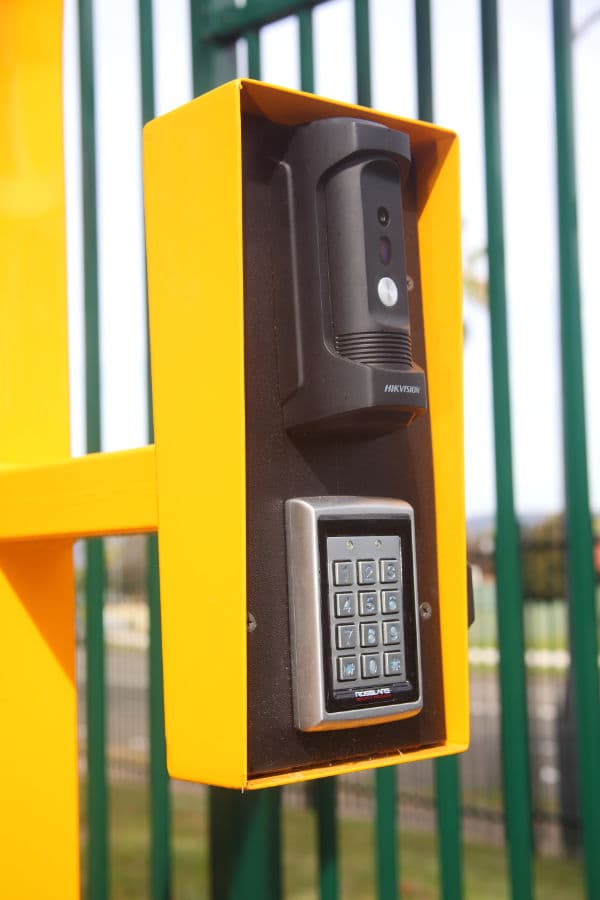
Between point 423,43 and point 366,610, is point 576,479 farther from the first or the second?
point 423,43

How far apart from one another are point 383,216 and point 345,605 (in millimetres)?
402

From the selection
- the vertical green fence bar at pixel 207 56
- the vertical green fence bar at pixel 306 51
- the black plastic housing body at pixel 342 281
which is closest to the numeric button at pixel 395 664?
the black plastic housing body at pixel 342 281

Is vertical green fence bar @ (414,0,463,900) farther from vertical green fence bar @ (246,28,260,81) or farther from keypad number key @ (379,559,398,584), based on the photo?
keypad number key @ (379,559,398,584)

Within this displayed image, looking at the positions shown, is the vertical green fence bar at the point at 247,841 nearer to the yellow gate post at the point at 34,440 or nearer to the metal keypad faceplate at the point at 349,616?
the yellow gate post at the point at 34,440

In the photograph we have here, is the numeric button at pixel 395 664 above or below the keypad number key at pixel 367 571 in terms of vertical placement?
below

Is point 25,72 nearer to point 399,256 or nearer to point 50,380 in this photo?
point 50,380

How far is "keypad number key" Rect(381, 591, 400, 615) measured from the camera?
118 centimetres

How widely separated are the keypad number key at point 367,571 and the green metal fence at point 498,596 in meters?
0.53

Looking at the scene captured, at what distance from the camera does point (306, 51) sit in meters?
1.87

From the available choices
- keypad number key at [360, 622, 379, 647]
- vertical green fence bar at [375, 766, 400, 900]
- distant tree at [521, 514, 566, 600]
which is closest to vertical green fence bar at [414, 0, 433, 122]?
keypad number key at [360, 622, 379, 647]

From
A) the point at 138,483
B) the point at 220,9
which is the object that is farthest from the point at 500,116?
the point at 138,483

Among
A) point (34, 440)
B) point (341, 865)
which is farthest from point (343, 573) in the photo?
point (341, 865)

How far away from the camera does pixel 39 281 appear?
1.55m

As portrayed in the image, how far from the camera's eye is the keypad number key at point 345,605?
1.13 metres
